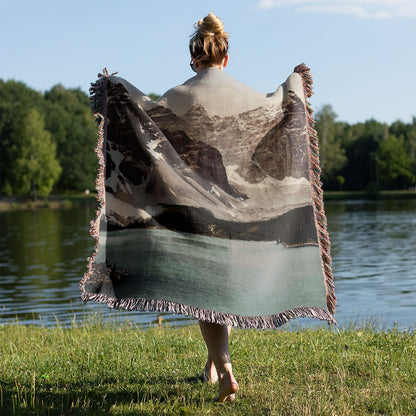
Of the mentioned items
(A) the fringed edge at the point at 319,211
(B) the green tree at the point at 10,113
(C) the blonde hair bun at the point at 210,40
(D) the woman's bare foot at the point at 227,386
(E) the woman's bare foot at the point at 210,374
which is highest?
(B) the green tree at the point at 10,113

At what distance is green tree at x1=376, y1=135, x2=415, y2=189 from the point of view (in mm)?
85188

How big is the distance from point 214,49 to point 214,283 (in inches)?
54.8

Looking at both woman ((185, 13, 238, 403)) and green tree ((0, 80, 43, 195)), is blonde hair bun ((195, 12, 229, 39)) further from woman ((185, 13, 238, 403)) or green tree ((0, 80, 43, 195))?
green tree ((0, 80, 43, 195))

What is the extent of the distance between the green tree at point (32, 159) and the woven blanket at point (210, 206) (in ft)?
195

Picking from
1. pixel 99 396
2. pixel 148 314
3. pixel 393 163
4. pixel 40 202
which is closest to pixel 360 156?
pixel 393 163

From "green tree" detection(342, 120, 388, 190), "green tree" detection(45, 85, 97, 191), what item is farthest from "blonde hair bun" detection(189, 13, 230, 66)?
"green tree" detection(342, 120, 388, 190)

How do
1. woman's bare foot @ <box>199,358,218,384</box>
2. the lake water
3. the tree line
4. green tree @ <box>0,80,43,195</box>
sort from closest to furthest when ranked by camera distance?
woman's bare foot @ <box>199,358,218,384</box>, the lake water, the tree line, green tree @ <box>0,80,43,195</box>

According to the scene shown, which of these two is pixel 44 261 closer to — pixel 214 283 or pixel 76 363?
pixel 76 363

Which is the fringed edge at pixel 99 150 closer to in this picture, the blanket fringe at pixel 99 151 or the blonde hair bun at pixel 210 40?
the blanket fringe at pixel 99 151

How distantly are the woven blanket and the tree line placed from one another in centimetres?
5975

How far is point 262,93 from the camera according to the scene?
4016 mm

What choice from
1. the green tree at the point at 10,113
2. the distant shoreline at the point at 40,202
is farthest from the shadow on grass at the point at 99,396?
the green tree at the point at 10,113

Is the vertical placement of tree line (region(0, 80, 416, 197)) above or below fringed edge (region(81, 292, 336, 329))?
above

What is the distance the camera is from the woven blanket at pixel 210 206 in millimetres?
3807
